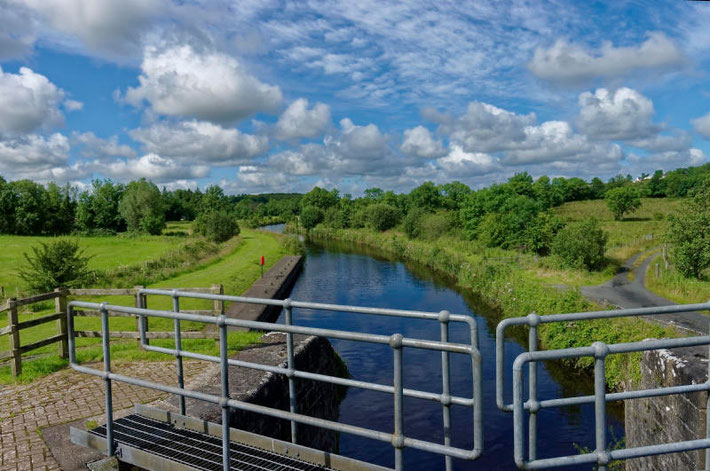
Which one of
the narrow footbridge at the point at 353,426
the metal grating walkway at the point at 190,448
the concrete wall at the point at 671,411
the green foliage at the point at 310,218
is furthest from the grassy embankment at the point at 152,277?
the green foliage at the point at 310,218

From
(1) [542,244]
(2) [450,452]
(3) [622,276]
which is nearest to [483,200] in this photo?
(1) [542,244]

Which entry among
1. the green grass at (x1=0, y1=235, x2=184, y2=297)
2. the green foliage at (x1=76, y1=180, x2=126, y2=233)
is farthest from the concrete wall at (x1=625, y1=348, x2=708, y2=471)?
the green foliage at (x1=76, y1=180, x2=126, y2=233)

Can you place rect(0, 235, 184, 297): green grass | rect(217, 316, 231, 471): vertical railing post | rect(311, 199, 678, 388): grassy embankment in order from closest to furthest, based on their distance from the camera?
rect(217, 316, 231, 471): vertical railing post
rect(311, 199, 678, 388): grassy embankment
rect(0, 235, 184, 297): green grass

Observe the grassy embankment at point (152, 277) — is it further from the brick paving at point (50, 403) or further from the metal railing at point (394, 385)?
the metal railing at point (394, 385)

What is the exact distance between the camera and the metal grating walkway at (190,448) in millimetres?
4059

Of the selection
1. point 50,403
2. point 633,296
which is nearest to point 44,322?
point 50,403

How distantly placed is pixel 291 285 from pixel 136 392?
85.1 ft

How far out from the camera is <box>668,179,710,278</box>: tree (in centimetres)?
2912

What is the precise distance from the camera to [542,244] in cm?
4056

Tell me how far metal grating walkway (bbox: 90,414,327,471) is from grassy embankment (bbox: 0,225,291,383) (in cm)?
452

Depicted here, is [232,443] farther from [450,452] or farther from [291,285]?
[291,285]

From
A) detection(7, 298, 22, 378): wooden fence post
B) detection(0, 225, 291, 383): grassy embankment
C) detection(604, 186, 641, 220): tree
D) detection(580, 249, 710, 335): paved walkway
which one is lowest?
detection(580, 249, 710, 335): paved walkway

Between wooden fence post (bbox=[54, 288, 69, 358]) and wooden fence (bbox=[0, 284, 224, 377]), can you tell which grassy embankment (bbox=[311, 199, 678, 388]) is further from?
wooden fence post (bbox=[54, 288, 69, 358])

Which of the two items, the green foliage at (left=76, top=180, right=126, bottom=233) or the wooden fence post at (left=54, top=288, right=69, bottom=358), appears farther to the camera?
the green foliage at (left=76, top=180, right=126, bottom=233)
